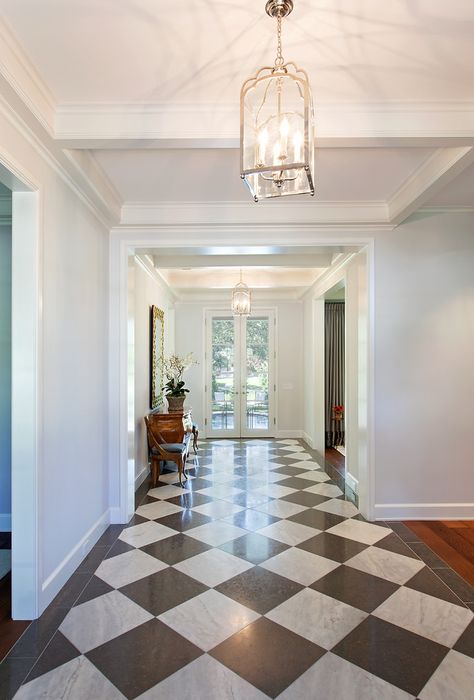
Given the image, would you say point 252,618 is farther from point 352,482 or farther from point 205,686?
point 352,482

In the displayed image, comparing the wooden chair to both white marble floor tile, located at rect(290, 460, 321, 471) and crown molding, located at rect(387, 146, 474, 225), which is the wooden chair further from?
crown molding, located at rect(387, 146, 474, 225)

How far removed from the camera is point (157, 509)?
4.23m

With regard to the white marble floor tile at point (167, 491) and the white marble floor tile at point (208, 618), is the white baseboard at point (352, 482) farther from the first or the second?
the white marble floor tile at point (208, 618)

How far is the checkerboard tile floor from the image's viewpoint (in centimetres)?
196

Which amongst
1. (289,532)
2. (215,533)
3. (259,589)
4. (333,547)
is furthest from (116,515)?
(333,547)

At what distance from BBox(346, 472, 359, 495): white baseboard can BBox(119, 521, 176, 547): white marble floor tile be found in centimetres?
212

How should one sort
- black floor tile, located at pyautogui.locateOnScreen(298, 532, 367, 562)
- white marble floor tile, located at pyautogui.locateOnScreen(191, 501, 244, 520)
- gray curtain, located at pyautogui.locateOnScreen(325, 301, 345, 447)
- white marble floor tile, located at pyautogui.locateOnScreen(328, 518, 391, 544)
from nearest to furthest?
black floor tile, located at pyautogui.locateOnScreen(298, 532, 367, 562) < white marble floor tile, located at pyautogui.locateOnScreen(328, 518, 391, 544) < white marble floor tile, located at pyautogui.locateOnScreen(191, 501, 244, 520) < gray curtain, located at pyautogui.locateOnScreen(325, 301, 345, 447)

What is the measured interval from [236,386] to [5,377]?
4728 millimetres

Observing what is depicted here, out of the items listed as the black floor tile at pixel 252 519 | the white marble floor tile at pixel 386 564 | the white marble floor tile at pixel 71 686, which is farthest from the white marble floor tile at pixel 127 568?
the white marble floor tile at pixel 386 564

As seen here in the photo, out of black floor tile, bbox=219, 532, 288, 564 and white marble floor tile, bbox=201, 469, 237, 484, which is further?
white marble floor tile, bbox=201, 469, 237, 484

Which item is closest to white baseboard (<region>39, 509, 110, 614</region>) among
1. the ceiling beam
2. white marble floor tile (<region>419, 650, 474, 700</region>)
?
white marble floor tile (<region>419, 650, 474, 700</region>)

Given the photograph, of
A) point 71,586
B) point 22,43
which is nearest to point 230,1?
point 22,43

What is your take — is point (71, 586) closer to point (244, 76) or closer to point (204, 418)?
point (244, 76)

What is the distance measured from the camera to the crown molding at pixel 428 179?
8.98 ft
